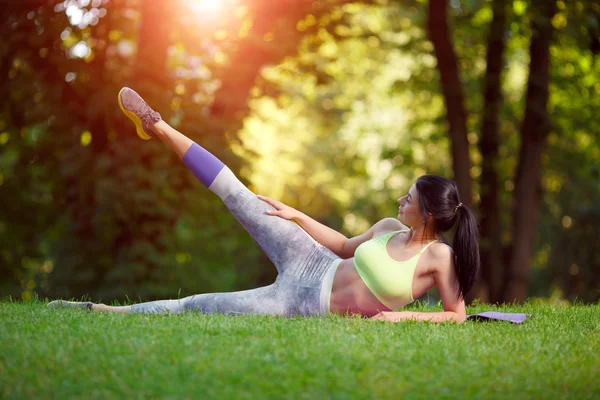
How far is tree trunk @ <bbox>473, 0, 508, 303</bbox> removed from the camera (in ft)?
44.0

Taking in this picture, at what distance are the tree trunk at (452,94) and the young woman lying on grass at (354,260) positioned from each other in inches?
264

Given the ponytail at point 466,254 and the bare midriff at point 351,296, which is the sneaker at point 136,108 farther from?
the ponytail at point 466,254

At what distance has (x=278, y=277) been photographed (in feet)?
19.0

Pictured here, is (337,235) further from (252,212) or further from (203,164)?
(203,164)

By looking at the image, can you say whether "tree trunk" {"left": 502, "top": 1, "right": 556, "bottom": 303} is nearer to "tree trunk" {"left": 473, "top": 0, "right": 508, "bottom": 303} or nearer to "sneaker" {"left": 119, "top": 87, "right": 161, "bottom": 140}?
"tree trunk" {"left": 473, "top": 0, "right": 508, "bottom": 303}

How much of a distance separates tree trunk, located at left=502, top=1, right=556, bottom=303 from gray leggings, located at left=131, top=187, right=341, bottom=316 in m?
7.71

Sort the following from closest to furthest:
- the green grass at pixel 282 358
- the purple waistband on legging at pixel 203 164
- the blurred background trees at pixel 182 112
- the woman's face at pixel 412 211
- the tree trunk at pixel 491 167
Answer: the green grass at pixel 282 358 → the woman's face at pixel 412 211 → the purple waistband on legging at pixel 203 164 → the blurred background trees at pixel 182 112 → the tree trunk at pixel 491 167

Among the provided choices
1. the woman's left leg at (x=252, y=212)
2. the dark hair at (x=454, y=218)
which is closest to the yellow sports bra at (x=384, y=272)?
the dark hair at (x=454, y=218)

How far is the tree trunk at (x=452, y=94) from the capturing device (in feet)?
40.0

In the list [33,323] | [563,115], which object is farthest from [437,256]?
[563,115]

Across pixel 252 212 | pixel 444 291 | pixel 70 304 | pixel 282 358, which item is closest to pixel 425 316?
Answer: pixel 444 291

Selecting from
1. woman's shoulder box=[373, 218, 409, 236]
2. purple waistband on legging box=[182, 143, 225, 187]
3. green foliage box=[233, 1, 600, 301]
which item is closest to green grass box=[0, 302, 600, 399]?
woman's shoulder box=[373, 218, 409, 236]

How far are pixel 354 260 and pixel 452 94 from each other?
25.1 ft

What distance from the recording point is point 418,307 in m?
6.91
